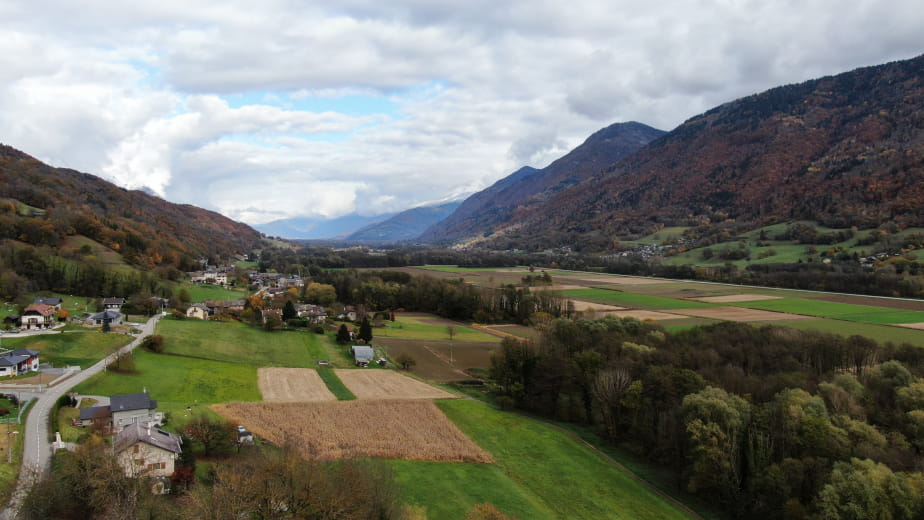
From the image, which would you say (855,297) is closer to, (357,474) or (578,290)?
(578,290)

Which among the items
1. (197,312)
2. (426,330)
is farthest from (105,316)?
(426,330)

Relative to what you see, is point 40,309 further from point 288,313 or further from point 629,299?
point 629,299

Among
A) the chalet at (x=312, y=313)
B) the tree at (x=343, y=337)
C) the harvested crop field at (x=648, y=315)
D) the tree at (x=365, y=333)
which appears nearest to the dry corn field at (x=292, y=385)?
the tree at (x=365, y=333)

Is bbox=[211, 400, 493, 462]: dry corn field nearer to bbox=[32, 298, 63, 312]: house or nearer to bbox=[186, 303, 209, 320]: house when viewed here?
bbox=[32, 298, 63, 312]: house

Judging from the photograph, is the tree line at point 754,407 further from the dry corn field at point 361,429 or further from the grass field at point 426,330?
the grass field at point 426,330

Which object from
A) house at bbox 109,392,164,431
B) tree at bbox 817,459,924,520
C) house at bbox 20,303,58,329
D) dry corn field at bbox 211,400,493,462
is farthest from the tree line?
house at bbox 20,303,58,329
